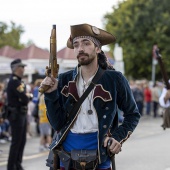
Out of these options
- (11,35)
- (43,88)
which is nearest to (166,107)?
(43,88)

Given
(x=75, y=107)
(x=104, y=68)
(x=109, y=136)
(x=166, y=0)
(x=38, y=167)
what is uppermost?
(x=166, y=0)

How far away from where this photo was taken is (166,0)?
116ft

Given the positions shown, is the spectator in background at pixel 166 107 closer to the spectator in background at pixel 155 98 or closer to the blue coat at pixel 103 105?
the blue coat at pixel 103 105

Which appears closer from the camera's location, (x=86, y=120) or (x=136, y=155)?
(x=86, y=120)

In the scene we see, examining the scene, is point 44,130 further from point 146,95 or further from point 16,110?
point 146,95

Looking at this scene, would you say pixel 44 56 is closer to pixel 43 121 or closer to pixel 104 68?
pixel 43 121

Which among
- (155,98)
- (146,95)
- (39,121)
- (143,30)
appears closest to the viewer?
(39,121)

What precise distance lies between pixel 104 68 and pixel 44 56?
821 inches

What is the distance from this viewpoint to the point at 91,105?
354cm

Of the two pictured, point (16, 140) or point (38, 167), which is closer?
point (16, 140)

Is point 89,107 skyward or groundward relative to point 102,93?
groundward

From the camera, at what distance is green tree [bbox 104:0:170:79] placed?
34750 millimetres

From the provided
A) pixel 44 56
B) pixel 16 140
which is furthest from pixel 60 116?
pixel 44 56

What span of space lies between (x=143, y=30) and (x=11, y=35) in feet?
77.6
